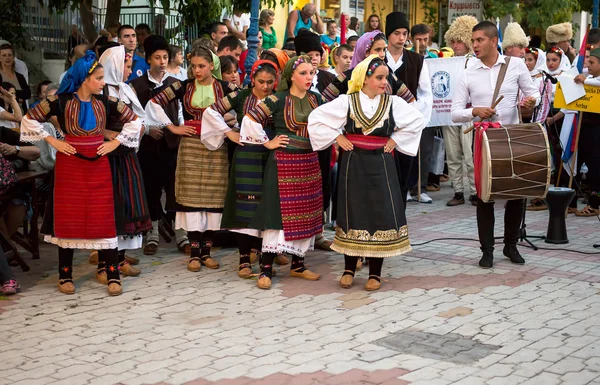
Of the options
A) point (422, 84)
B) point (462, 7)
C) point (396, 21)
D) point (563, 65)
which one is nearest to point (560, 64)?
point (563, 65)

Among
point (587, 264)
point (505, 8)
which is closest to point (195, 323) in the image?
point (587, 264)

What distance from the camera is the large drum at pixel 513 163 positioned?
27.0 feet

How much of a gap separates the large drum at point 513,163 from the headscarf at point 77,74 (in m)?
3.41

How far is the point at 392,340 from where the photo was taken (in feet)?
21.0

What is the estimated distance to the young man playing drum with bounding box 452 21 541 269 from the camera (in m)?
8.73

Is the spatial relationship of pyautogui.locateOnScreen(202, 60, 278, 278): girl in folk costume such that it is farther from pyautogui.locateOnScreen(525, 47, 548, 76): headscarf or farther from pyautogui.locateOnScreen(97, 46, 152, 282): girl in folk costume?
pyautogui.locateOnScreen(525, 47, 548, 76): headscarf

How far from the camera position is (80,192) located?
7.66 meters

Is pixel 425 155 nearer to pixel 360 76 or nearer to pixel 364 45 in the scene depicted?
pixel 364 45

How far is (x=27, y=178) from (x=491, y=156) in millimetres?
4149

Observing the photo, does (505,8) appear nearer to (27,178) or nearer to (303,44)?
(303,44)

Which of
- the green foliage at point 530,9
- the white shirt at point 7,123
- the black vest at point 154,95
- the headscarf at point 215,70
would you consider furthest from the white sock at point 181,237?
the green foliage at point 530,9

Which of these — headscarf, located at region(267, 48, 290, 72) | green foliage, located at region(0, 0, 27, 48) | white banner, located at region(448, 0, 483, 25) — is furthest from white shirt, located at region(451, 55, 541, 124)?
green foliage, located at region(0, 0, 27, 48)

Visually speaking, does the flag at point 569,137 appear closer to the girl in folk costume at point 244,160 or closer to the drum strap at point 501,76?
the drum strap at point 501,76

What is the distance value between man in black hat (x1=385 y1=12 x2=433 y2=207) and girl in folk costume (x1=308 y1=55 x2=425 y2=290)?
1.69 m
